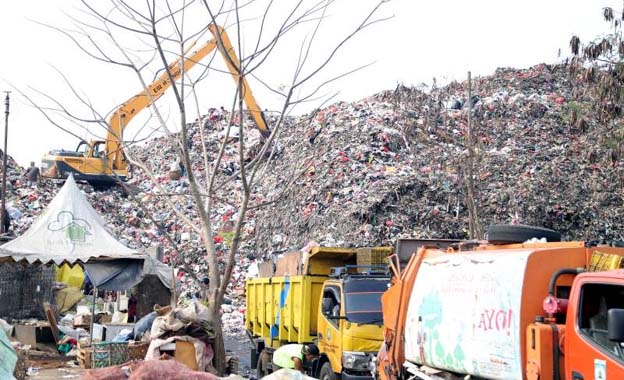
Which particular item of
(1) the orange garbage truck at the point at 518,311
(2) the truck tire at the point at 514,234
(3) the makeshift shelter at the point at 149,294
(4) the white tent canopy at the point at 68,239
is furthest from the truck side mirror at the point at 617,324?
(3) the makeshift shelter at the point at 149,294

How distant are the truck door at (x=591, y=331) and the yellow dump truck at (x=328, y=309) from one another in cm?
498

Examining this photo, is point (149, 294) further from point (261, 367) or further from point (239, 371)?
point (261, 367)

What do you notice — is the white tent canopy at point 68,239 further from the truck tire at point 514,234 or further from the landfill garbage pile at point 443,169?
the truck tire at point 514,234

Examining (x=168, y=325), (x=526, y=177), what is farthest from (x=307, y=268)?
(x=526, y=177)

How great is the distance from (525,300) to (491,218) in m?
17.5

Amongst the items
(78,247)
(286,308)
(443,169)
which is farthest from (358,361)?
(443,169)

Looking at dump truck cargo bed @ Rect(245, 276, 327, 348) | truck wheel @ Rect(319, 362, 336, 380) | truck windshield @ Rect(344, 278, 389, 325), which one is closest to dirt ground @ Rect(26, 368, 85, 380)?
dump truck cargo bed @ Rect(245, 276, 327, 348)

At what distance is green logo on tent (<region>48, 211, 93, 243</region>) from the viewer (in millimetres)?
15052

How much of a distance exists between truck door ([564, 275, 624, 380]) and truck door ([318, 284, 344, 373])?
17.3 feet

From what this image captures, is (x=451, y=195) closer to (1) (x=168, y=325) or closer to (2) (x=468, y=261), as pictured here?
(1) (x=168, y=325)

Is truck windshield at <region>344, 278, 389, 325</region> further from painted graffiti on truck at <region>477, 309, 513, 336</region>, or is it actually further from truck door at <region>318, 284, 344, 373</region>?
painted graffiti on truck at <region>477, 309, 513, 336</region>

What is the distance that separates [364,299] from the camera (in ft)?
34.9

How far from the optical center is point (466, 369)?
627cm

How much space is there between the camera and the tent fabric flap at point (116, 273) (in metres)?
15.0
